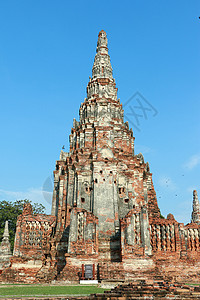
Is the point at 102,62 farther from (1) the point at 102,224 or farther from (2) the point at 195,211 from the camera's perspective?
(2) the point at 195,211

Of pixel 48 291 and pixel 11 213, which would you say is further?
pixel 11 213

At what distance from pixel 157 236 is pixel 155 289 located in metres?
12.0

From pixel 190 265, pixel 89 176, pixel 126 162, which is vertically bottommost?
pixel 190 265

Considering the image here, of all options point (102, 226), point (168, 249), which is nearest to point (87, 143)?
point (102, 226)

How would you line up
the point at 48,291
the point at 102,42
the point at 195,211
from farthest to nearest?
the point at 195,211, the point at 102,42, the point at 48,291

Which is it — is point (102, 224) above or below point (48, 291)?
above

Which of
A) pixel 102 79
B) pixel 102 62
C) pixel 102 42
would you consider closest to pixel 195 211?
pixel 102 79

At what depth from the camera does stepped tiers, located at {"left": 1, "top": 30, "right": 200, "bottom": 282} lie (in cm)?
1820

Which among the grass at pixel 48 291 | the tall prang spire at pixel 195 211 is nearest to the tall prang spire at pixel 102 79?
the tall prang spire at pixel 195 211

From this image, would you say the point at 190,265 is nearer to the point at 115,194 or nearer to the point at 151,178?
the point at 115,194

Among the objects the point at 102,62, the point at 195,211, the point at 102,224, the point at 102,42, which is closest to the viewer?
the point at 102,224

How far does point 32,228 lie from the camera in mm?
23203

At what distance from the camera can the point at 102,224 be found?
21344mm

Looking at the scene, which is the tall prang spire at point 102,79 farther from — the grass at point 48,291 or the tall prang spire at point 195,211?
the grass at point 48,291
